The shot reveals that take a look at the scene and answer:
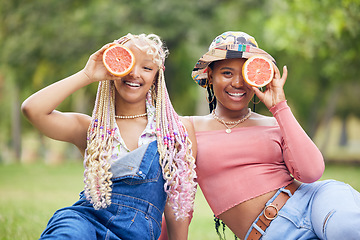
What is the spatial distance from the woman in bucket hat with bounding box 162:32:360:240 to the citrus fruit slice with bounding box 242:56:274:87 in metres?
0.07

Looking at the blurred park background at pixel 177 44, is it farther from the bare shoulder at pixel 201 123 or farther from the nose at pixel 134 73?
the nose at pixel 134 73

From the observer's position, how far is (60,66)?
73.9 feet

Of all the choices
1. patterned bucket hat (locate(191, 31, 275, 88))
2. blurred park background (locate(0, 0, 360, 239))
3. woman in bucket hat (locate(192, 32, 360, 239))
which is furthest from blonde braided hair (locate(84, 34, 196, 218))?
blurred park background (locate(0, 0, 360, 239))

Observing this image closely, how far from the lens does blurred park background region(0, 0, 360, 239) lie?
1372 cm

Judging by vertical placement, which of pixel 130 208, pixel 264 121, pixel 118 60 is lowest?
pixel 130 208

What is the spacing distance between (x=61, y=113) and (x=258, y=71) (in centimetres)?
155

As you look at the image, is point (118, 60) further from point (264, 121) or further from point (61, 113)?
point (264, 121)

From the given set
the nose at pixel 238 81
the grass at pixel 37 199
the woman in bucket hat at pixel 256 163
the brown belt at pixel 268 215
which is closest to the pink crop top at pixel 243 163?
the woman in bucket hat at pixel 256 163

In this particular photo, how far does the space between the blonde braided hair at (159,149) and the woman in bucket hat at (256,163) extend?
29cm

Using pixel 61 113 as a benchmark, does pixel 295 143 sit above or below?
below

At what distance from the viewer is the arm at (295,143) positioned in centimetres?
342

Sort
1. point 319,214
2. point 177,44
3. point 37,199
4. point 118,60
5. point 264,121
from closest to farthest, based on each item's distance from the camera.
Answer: point 319,214 → point 118,60 → point 264,121 → point 37,199 → point 177,44

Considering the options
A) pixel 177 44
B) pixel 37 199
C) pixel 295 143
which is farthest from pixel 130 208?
pixel 177 44

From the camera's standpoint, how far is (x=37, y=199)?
10930 millimetres
